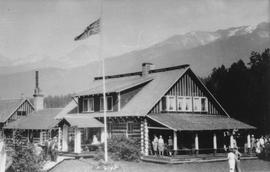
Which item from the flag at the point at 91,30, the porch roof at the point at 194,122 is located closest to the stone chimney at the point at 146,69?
the porch roof at the point at 194,122

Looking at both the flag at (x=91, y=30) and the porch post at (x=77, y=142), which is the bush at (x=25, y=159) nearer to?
the flag at (x=91, y=30)

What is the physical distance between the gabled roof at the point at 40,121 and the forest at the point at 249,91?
17732 mm

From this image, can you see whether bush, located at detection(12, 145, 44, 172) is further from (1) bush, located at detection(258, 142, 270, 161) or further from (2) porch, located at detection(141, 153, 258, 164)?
(1) bush, located at detection(258, 142, 270, 161)

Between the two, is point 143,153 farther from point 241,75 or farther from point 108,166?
point 241,75

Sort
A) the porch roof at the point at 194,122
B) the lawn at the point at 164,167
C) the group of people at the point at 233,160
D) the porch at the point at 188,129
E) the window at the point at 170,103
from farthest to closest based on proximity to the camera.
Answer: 1. the window at the point at 170,103
2. the porch at the point at 188,129
3. the porch roof at the point at 194,122
4. the lawn at the point at 164,167
5. the group of people at the point at 233,160

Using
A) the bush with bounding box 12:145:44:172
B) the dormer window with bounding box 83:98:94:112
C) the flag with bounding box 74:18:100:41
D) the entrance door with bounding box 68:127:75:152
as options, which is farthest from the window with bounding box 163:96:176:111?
the bush with bounding box 12:145:44:172

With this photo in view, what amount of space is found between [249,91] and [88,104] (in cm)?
Answer: 1664

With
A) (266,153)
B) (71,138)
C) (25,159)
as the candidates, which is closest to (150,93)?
(71,138)

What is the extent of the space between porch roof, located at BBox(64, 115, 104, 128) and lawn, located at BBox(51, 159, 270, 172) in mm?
4909

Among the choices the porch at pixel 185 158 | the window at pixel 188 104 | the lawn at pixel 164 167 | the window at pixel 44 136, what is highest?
the window at pixel 188 104

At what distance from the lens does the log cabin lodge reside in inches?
1203

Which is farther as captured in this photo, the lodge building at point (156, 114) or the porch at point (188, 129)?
the lodge building at point (156, 114)

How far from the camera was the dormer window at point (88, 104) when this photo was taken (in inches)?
1422

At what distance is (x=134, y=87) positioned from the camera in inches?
1368
